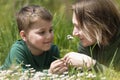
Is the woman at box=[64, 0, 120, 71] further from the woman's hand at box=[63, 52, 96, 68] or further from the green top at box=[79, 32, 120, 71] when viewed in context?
the woman's hand at box=[63, 52, 96, 68]

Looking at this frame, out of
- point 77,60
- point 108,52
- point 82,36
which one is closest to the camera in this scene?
point 77,60

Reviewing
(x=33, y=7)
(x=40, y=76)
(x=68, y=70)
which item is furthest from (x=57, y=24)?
(x=40, y=76)

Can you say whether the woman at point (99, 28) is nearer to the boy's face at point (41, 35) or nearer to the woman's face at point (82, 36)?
the woman's face at point (82, 36)

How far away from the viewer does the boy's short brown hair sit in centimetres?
533

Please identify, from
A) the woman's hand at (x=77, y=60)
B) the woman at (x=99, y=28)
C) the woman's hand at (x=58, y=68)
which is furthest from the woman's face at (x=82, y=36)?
the woman's hand at (x=58, y=68)

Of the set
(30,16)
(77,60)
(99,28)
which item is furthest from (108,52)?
(30,16)

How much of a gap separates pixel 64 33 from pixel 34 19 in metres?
1.00

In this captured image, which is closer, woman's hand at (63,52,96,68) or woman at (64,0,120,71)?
woman's hand at (63,52,96,68)

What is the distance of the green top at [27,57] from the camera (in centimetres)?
529

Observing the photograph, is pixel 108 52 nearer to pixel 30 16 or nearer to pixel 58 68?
pixel 58 68

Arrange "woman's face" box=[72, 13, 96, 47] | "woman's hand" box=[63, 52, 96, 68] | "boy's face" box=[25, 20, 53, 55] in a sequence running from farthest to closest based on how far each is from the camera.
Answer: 1. "boy's face" box=[25, 20, 53, 55]
2. "woman's face" box=[72, 13, 96, 47]
3. "woman's hand" box=[63, 52, 96, 68]

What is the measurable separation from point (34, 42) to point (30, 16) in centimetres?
28

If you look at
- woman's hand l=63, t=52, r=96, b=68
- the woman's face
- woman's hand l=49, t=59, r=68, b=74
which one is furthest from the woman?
woman's hand l=49, t=59, r=68, b=74

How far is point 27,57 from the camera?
5.35 m
